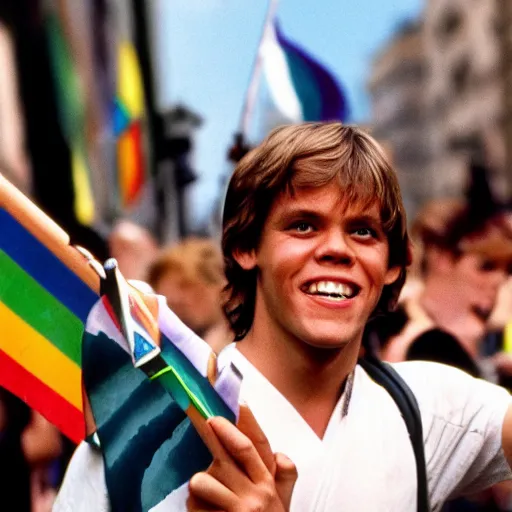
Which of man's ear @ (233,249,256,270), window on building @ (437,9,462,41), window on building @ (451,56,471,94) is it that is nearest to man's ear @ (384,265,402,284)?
man's ear @ (233,249,256,270)

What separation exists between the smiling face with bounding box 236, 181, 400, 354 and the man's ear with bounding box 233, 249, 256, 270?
0.24 ft

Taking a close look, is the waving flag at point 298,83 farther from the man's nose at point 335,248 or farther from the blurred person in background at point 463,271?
the man's nose at point 335,248

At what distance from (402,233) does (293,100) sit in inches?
85.1

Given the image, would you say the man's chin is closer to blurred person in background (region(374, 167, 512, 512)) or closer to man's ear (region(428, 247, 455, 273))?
blurred person in background (region(374, 167, 512, 512))

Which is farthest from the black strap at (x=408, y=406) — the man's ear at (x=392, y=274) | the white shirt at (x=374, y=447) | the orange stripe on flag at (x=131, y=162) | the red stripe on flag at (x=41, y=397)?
the orange stripe on flag at (x=131, y=162)

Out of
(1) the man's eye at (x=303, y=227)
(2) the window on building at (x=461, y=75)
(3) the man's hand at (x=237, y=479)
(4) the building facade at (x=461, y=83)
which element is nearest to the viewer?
(3) the man's hand at (x=237, y=479)

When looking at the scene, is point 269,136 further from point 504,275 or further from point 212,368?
point 504,275

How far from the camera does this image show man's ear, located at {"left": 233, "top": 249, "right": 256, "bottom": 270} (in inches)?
78.3

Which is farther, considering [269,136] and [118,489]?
[269,136]

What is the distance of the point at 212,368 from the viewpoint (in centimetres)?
176

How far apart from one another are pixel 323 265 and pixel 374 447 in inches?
12.6

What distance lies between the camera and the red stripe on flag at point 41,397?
68.0 inches

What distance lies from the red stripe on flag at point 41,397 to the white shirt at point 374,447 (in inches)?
1.6

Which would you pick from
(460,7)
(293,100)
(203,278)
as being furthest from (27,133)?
(460,7)
